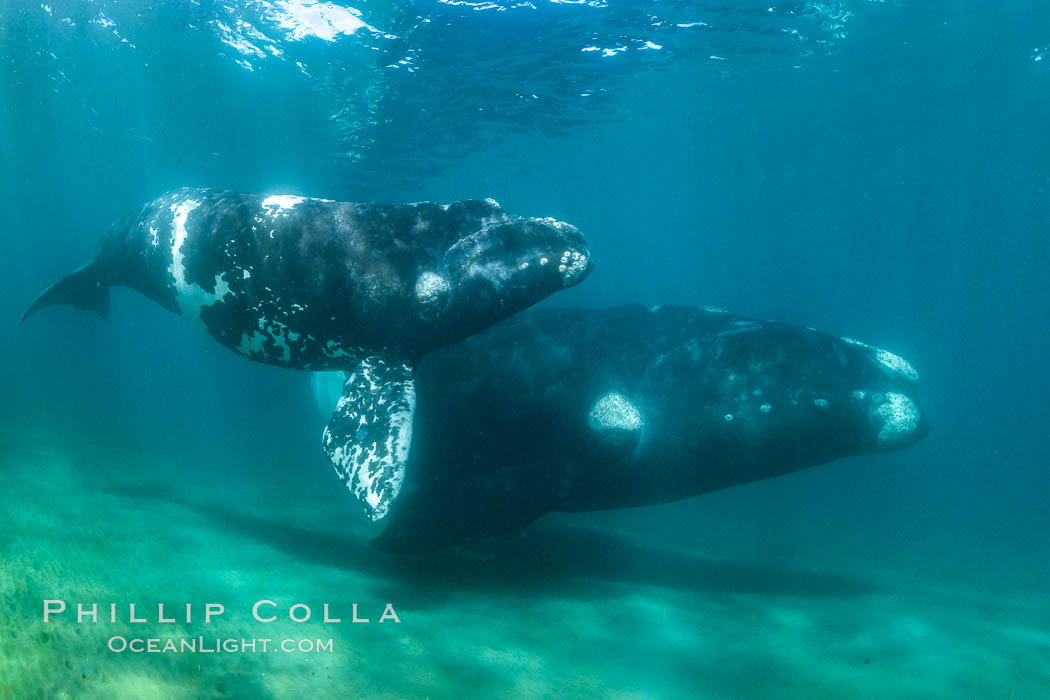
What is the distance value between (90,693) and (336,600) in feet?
9.18

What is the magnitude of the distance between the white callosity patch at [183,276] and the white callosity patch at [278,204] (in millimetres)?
1332

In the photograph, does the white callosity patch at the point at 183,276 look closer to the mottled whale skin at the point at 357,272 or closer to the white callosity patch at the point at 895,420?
the mottled whale skin at the point at 357,272

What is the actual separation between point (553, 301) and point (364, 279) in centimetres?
3573

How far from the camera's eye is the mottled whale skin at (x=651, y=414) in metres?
8.87

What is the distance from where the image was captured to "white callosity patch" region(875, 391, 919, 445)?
8820mm

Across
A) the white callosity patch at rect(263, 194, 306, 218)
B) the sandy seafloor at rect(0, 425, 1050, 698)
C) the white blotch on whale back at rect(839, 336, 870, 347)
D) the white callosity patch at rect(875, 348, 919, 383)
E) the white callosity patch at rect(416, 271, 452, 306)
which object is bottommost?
the sandy seafloor at rect(0, 425, 1050, 698)

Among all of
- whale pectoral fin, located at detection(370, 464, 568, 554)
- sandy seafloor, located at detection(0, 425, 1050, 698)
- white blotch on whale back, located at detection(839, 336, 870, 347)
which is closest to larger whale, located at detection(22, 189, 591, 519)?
whale pectoral fin, located at detection(370, 464, 568, 554)

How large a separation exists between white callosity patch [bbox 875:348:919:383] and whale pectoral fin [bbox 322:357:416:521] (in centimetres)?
754

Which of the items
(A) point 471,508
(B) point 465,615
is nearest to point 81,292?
(A) point 471,508

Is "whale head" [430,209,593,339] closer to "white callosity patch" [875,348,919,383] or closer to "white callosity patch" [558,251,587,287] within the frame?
Answer: "white callosity patch" [558,251,587,287]

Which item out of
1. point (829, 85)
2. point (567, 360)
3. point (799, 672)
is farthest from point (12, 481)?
point (829, 85)

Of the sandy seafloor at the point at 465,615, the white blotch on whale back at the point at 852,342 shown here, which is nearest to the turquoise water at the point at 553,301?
the sandy seafloor at the point at 465,615

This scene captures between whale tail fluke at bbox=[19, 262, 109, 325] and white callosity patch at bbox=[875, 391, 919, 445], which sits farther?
whale tail fluke at bbox=[19, 262, 109, 325]

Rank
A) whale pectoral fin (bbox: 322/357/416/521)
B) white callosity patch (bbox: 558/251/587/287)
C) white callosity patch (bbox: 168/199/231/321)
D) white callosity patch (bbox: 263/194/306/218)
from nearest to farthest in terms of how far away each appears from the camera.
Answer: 1. whale pectoral fin (bbox: 322/357/416/521)
2. white callosity patch (bbox: 558/251/587/287)
3. white callosity patch (bbox: 263/194/306/218)
4. white callosity patch (bbox: 168/199/231/321)
